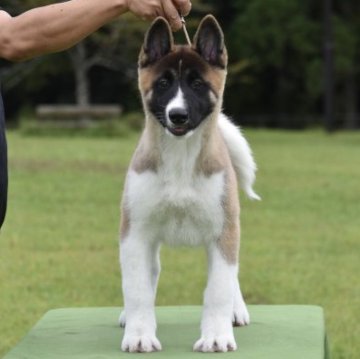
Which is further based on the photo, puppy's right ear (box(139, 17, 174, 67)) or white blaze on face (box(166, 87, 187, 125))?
puppy's right ear (box(139, 17, 174, 67))

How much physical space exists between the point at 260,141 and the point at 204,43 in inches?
860

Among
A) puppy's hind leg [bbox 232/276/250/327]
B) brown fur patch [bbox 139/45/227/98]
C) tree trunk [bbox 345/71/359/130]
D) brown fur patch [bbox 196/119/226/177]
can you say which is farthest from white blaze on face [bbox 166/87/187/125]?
tree trunk [bbox 345/71/359/130]

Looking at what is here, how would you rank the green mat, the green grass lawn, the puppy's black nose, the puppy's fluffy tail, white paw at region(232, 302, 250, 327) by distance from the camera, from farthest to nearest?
1. the green grass lawn
2. white paw at region(232, 302, 250, 327)
3. the puppy's fluffy tail
4. the green mat
5. the puppy's black nose

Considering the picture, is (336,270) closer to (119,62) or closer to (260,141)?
(260,141)

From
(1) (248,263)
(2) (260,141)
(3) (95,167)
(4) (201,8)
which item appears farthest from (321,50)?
(1) (248,263)

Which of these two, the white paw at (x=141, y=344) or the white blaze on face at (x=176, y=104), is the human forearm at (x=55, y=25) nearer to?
the white blaze on face at (x=176, y=104)

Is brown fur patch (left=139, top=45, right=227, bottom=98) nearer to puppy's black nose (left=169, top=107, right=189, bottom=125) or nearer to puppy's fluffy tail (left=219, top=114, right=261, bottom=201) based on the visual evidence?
puppy's black nose (left=169, top=107, right=189, bottom=125)

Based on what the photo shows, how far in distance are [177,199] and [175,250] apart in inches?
214

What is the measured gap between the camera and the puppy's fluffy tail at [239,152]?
15.6ft

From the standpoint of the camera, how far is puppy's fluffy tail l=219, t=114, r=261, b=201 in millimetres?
4742

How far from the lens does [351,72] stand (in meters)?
42.1

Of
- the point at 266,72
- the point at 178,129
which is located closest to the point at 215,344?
the point at 178,129

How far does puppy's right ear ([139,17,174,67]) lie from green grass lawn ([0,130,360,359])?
8.47 ft

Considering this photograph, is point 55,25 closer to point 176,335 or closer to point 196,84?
point 196,84
